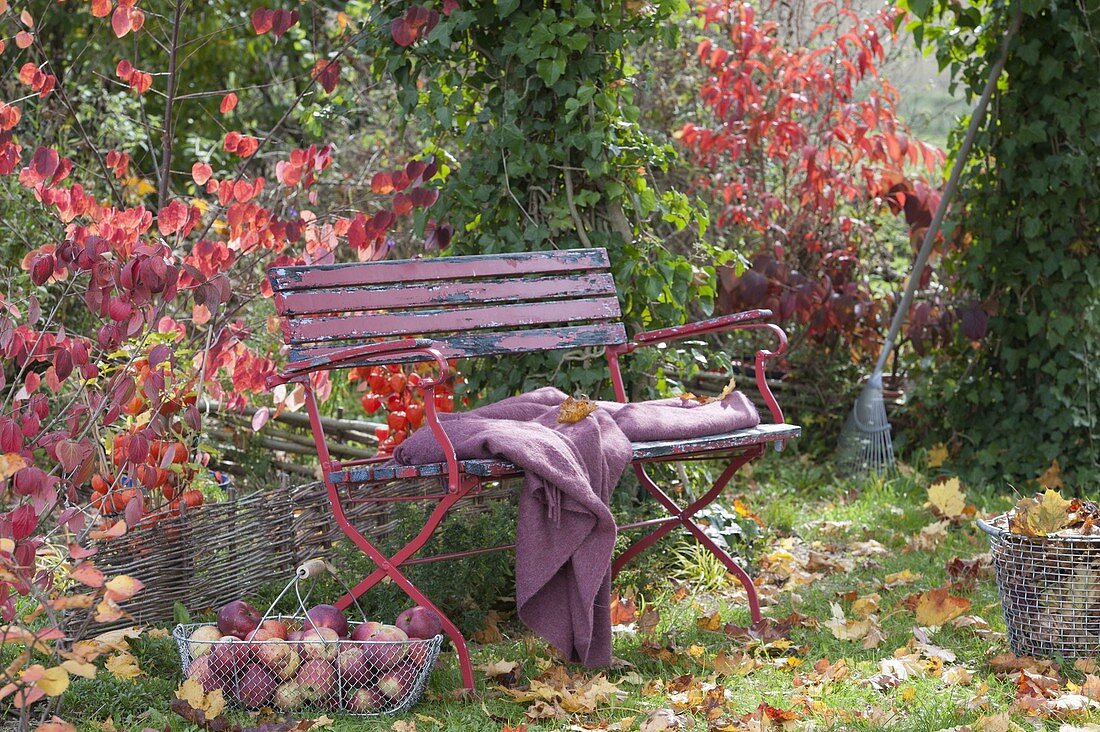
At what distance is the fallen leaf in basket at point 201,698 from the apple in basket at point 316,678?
0.16m

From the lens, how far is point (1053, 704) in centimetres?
236

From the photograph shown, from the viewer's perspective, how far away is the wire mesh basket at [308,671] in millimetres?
2467

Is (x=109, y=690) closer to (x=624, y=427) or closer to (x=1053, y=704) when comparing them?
(x=624, y=427)

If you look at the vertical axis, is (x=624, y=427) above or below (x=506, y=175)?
below

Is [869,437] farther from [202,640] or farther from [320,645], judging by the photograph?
[202,640]

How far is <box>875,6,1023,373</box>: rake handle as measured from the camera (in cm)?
460

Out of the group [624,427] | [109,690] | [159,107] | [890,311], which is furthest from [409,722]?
[159,107]

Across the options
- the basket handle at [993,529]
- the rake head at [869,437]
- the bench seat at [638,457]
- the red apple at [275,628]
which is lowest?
the rake head at [869,437]

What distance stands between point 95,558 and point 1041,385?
353cm

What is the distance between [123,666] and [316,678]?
1.27ft

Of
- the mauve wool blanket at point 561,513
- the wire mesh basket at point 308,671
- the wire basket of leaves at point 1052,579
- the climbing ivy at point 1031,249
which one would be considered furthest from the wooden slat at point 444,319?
the climbing ivy at point 1031,249

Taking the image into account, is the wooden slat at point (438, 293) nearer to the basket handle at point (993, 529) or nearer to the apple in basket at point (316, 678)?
the apple in basket at point (316, 678)

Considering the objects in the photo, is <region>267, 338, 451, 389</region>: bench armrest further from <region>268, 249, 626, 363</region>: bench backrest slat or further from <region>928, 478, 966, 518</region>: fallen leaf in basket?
<region>928, 478, 966, 518</region>: fallen leaf in basket

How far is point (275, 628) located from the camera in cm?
252
